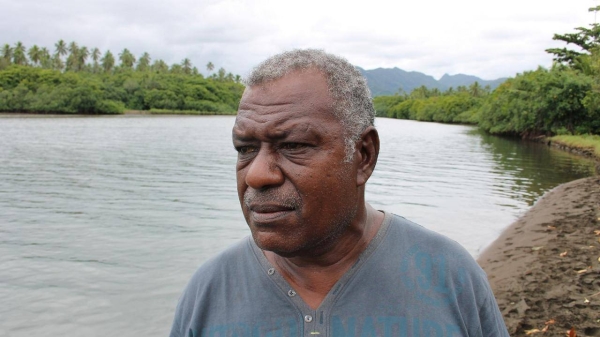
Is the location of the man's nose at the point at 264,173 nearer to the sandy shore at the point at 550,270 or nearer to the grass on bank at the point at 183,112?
the sandy shore at the point at 550,270

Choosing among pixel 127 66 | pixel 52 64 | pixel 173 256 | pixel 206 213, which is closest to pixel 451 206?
pixel 206 213

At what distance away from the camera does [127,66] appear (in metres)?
147

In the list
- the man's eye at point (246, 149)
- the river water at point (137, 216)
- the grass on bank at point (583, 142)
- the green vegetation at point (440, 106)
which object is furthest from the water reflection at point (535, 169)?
the green vegetation at point (440, 106)

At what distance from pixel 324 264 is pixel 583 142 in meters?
39.8

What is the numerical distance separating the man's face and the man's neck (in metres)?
0.07

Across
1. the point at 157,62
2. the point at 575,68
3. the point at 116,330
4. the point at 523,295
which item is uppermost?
the point at 157,62

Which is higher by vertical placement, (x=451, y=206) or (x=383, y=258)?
(x=383, y=258)

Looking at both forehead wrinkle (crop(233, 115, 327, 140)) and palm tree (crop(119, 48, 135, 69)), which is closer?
forehead wrinkle (crop(233, 115, 327, 140))

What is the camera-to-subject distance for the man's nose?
1.57m

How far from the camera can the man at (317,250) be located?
5.19ft

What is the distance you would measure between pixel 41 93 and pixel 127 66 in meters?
54.7

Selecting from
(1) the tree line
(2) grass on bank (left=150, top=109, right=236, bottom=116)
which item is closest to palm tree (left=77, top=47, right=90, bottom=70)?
(2) grass on bank (left=150, top=109, right=236, bottom=116)

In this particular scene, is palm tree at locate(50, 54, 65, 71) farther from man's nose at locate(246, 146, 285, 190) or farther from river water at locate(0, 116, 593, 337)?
man's nose at locate(246, 146, 285, 190)

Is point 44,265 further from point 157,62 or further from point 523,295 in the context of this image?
point 157,62
